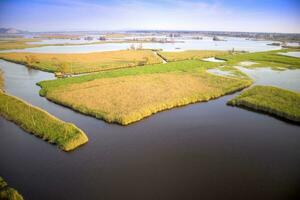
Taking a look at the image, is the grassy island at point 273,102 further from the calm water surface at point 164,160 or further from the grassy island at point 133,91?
the grassy island at point 133,91

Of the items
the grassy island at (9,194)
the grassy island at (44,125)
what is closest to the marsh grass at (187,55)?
the grassy island at (44,125)

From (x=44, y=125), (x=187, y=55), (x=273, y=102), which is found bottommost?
(x=44, y=125)

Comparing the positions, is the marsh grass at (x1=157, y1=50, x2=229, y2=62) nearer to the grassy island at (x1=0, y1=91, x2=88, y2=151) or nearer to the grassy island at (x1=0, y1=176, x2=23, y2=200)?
the grassy island at (x1=0, y1=91, x2=88, y2=151)

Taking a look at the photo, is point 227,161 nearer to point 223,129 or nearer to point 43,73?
point 223,129

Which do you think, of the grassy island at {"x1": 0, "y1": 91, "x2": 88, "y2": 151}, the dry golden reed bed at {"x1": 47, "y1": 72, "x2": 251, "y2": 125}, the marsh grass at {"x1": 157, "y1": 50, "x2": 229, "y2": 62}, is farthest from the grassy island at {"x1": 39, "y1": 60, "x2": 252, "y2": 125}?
the marsh grass at {"x1": 157, "y1": 50, "x2": 229, "y2": 62}

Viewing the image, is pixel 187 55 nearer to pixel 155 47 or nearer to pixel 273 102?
pixel 155 47

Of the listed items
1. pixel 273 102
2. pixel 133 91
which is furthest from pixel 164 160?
pixel 273 102
